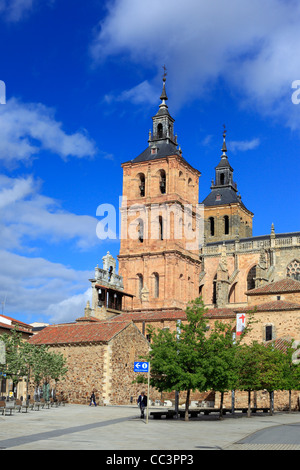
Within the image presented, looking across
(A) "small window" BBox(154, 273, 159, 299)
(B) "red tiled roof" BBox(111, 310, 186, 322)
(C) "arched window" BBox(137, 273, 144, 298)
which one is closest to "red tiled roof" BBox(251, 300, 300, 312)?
(B) "red tiled roof" BBox(111, 310, 186, 322)

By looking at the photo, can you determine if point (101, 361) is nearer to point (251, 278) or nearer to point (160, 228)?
point (160, 228)

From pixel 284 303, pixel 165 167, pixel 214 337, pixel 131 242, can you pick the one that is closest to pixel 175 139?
pixel 165 167

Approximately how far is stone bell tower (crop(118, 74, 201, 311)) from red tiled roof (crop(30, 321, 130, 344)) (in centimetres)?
1851

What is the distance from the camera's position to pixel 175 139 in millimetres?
72062

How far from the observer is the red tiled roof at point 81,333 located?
39787mm

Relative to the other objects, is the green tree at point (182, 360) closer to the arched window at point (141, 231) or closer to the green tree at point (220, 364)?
the green tree at point (220, 364)

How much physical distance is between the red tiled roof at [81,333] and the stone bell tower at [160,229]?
60.7ft

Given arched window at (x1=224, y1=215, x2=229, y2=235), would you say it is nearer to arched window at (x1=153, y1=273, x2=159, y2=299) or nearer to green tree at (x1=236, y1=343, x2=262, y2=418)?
arched window at (x1=153, y1=273, x2=159, y2=299)

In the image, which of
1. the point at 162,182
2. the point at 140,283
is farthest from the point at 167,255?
the point at 162,182

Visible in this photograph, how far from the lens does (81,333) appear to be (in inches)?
1666

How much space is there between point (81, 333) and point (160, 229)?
84.7ft
